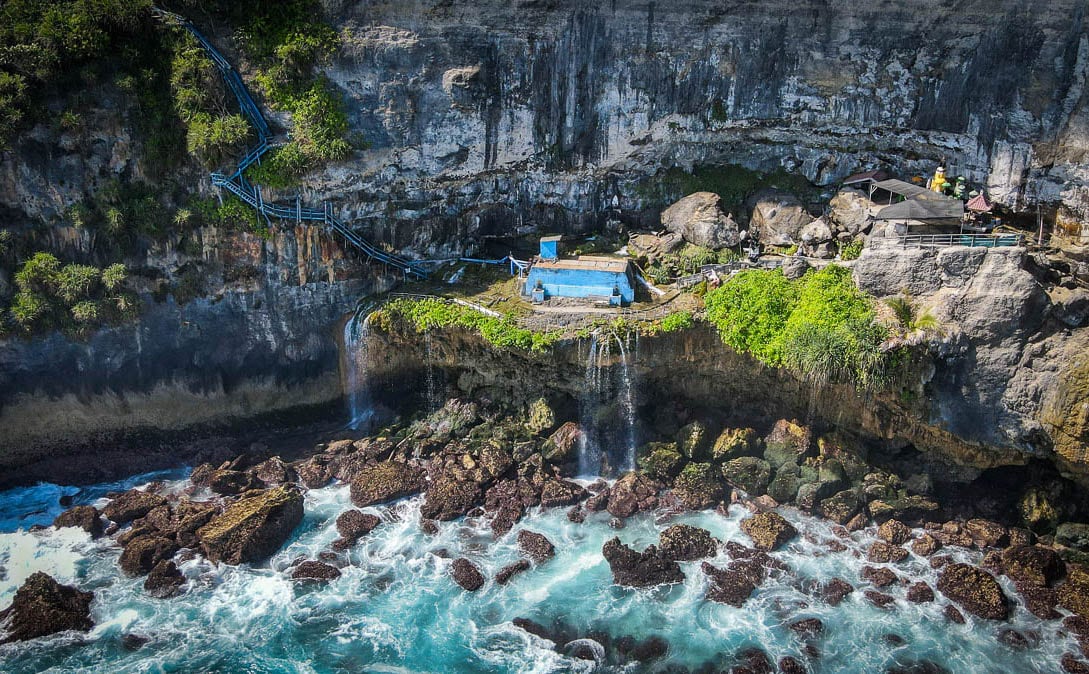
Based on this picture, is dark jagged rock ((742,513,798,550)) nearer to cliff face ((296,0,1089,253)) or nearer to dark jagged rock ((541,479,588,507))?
dark jagged rock ((541,479,588,507))

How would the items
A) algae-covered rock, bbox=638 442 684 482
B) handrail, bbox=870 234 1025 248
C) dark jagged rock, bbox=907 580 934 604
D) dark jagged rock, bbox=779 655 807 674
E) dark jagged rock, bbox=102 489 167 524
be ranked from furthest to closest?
algae-covered rock, bbox=638 442 684 482, dark jagged rock, bbox=102 489 167 524, handrail, bbox=870 234 1025 248, dark jagged rock, bbox=907 580 934 604, dark jagged rock, bbox=779 655 807 674

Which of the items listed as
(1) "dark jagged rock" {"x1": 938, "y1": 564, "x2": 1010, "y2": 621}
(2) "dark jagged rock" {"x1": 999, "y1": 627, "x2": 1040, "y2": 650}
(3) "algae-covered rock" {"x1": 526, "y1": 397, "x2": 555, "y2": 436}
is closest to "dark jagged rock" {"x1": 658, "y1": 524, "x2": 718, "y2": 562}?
(3) "algae-covered rock" {"x1": 526, "y1": 397, "x2": 555, "y2": 436}

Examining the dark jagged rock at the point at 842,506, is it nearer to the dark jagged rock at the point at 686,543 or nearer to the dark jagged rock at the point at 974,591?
the dark jagged rock at the point at 974,591

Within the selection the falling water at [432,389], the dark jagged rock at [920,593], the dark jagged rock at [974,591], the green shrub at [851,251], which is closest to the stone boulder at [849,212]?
the green shrub at [851,251]

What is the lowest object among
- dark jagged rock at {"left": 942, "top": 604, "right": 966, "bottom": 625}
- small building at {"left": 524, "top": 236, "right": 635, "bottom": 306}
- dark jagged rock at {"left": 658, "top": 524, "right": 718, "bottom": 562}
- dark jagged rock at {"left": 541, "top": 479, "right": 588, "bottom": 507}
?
dark jagged rock at {"left": 942, "top": 604, "right": 966, "bottom": 625}

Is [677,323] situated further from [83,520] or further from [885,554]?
[83,520]

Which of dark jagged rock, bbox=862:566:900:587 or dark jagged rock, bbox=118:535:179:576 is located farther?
dark jagged rock, bbox=118:535:179:576

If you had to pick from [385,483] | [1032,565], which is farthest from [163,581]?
[1032,565]
